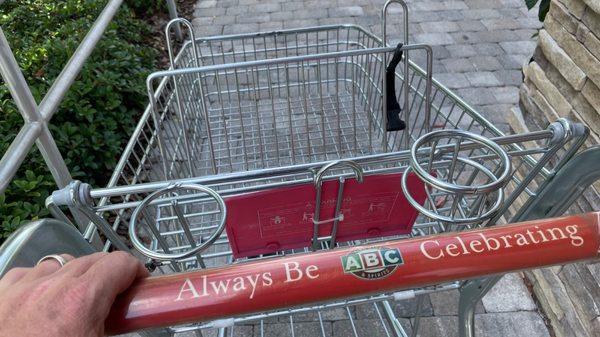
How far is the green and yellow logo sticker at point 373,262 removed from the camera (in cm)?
68

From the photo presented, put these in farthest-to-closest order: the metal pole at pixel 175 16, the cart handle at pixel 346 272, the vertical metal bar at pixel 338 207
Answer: the metal pole at pixel 175 16
the vertical metal bar at pixel 338 207
the cart handle at pixel 346 272

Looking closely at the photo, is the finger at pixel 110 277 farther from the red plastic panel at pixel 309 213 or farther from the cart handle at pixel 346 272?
the red plastic panel at pixel 309 213

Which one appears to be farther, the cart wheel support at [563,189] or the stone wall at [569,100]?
the stone wall at [569,100]

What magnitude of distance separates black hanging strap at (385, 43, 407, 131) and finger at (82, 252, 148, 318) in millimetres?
1130

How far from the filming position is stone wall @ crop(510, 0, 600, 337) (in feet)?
5.13

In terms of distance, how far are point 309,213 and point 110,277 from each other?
21.2 inches

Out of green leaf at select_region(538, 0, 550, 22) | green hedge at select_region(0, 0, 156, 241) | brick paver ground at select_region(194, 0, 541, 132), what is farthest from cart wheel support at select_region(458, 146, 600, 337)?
brick paver ground at select_region(194, 0, 541, 132)

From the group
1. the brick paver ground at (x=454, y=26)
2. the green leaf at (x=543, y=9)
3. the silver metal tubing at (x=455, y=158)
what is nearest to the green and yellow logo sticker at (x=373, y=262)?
the silver metal tubing at (x=455, y=158)

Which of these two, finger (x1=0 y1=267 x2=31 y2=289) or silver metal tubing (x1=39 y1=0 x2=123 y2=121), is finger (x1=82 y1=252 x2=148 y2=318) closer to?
finger (x1=0 y1=267 x2=31 y2=289)

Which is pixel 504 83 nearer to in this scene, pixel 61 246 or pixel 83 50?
pixel 83 50

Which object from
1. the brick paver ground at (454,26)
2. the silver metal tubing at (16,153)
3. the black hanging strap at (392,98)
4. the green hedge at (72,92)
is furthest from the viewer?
the brick paver ground at (454,26)

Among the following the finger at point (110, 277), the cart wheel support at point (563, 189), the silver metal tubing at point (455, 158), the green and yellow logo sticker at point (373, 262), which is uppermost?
the finger at point (110, 277)

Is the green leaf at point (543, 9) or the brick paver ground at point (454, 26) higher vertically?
the green leaf at point (543, 9)

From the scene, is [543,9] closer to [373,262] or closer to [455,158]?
[455,158]
